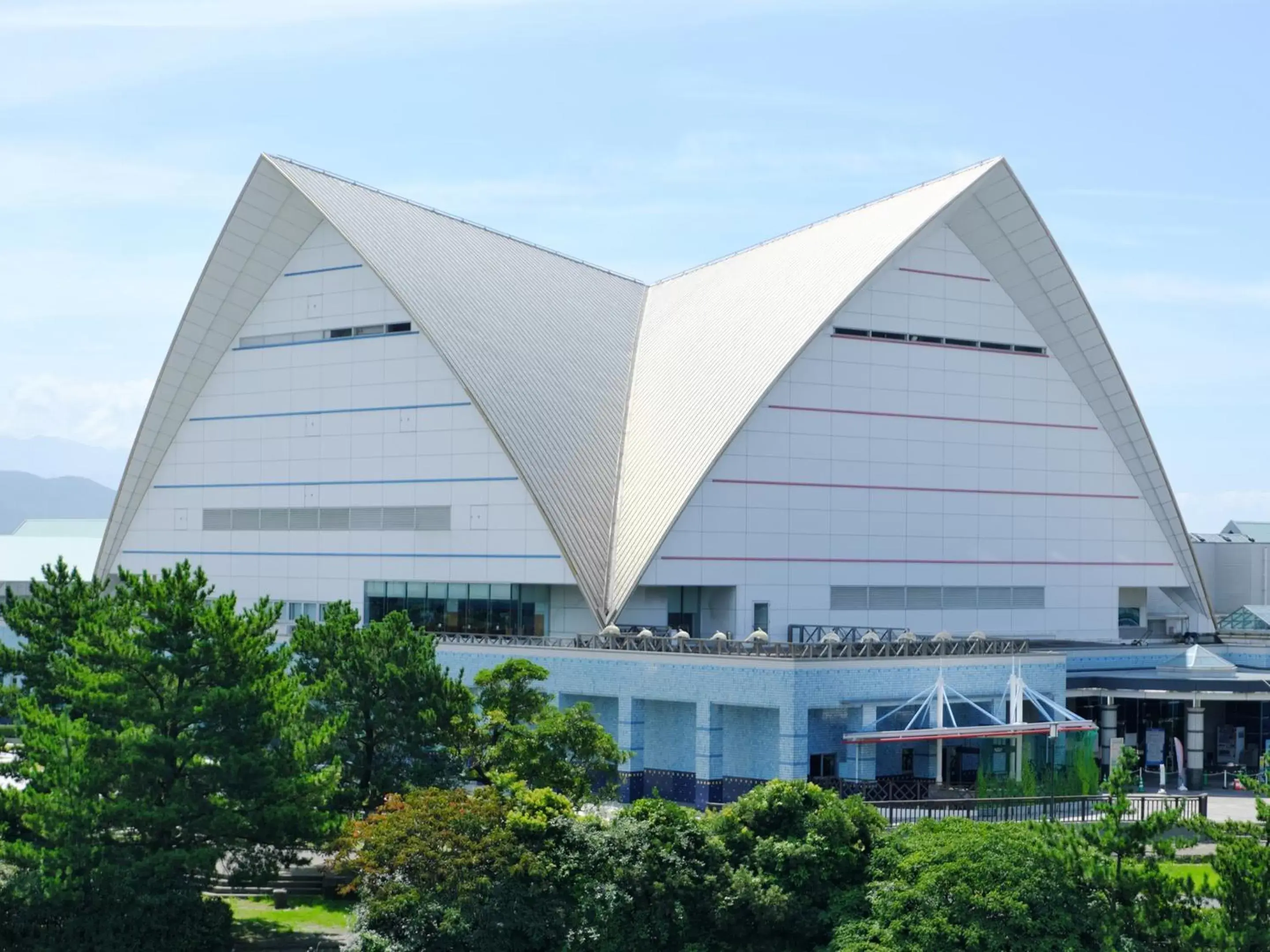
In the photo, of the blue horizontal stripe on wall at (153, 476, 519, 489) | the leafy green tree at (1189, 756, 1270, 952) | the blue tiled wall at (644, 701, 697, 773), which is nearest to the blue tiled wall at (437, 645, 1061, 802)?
the blue tiled wall at (644, 701, 697, 773)

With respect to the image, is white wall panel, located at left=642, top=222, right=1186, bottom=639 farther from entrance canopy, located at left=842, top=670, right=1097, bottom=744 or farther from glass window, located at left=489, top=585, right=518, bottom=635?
entrance canopy, located at left=842, top=670, right=1097, bottom=744

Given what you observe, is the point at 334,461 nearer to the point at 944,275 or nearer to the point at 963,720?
the point at 944,275

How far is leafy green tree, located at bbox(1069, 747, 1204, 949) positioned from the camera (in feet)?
86.5

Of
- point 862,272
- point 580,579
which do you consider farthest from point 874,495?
point 580,579

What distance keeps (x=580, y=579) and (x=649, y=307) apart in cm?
2067

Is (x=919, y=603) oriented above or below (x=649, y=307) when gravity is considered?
below

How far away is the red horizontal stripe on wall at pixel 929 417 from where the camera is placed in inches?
2190

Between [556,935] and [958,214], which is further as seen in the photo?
[958,214]

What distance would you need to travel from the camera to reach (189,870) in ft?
107

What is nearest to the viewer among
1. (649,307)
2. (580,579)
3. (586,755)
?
(586,755)

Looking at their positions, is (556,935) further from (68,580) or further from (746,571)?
(746,571)

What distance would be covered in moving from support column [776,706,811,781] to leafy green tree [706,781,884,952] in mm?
11362

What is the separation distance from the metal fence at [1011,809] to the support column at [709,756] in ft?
18.8

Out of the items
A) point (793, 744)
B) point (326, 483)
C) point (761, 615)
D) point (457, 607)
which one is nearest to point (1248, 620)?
point (761, 615)
